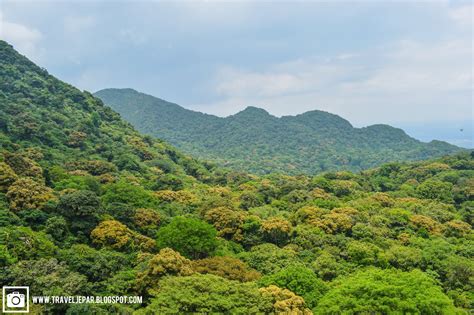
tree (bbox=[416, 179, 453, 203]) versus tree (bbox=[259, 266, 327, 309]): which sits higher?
tree (bbox=[416, 179, 453, 203])

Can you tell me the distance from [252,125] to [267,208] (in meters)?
138

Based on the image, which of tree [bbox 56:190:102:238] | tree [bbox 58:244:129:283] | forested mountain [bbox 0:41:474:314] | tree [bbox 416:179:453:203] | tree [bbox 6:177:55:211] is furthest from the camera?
tree [bbox 416:179:453:203]

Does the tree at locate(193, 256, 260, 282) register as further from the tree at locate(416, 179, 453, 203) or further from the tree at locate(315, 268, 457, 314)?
the tree at locate(416, 179, 453, 203)

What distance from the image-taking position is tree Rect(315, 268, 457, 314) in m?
18.5

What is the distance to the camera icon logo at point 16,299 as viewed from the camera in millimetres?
15617

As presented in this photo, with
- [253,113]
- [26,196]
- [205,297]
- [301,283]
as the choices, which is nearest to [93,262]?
[205,297]

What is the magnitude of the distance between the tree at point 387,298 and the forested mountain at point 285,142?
3554 inches

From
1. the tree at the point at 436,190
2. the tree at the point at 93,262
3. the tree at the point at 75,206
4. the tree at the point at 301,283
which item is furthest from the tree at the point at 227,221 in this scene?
the tree at the point at 436,190

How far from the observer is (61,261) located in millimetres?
21531

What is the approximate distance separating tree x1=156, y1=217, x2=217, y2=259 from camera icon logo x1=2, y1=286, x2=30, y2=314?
10.0m

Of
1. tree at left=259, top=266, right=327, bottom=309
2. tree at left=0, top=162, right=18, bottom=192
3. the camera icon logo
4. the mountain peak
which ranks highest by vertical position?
the mountain peak

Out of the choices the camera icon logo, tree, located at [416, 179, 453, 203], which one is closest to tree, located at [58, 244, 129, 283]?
the camera icon logo

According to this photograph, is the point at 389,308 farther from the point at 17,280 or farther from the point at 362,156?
the point at 362,156

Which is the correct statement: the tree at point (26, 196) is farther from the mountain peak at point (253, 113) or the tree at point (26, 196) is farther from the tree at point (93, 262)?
the mountain peak at point (253, 113)
